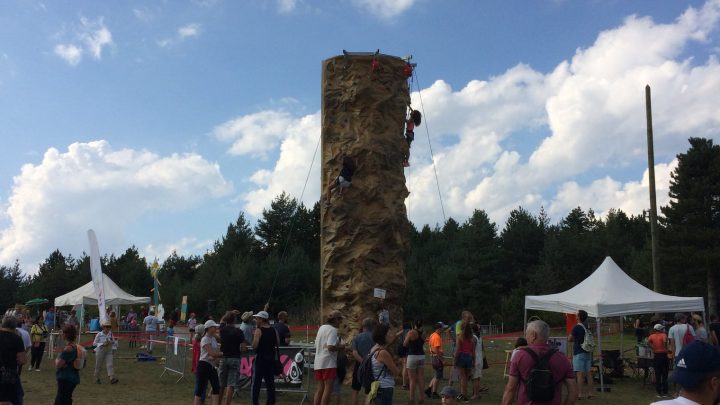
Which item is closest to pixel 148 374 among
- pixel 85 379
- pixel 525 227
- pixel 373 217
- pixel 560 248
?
pixel 85 379

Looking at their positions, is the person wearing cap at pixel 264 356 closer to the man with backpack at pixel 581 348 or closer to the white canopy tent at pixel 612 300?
the man with backpack at pixel 581 348

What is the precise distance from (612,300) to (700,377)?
1359cm

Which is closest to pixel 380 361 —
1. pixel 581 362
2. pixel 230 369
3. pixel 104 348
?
pixel 230 369

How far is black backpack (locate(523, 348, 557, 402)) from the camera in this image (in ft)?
16.6

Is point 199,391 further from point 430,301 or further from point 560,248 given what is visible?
point 560,248

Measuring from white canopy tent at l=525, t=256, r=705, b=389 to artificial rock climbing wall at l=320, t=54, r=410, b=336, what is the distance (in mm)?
4069

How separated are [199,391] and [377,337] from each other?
375 cm

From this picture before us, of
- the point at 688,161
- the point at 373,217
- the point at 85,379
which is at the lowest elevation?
the point at 85,379

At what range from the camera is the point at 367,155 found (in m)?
16.0

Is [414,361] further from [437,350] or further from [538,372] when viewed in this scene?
[538,372]

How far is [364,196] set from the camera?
53.0ft

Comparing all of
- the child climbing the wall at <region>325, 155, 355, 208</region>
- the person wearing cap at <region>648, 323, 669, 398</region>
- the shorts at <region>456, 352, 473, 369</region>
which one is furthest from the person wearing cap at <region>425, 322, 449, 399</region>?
the person wearing cap at <region>648, 323, 669, 398</region>

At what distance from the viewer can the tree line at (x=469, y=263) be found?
131 ft

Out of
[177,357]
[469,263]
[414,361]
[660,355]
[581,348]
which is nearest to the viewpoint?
[414,361]
